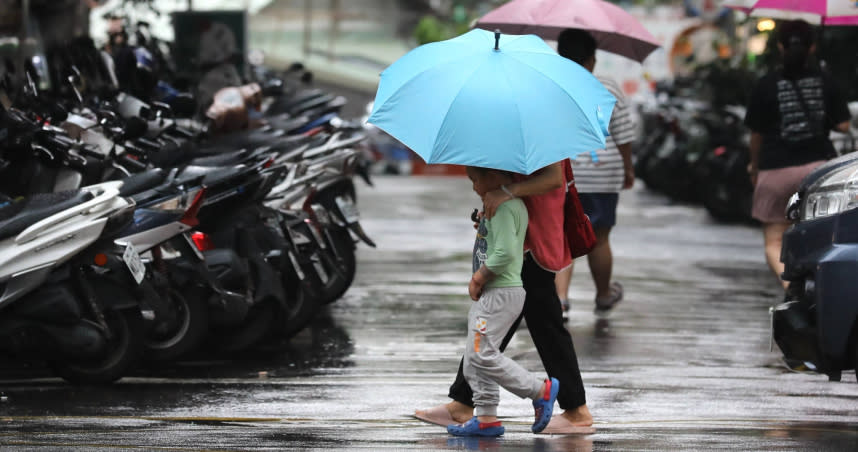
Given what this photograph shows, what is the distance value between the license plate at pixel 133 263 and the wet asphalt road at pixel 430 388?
615mm

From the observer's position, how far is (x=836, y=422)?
7211mm

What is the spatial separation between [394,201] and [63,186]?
1280cm

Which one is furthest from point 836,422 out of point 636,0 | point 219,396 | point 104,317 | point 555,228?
point 636,0

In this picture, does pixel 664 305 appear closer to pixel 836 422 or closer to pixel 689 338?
pixel 689 338

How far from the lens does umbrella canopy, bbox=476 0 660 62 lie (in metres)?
9.91

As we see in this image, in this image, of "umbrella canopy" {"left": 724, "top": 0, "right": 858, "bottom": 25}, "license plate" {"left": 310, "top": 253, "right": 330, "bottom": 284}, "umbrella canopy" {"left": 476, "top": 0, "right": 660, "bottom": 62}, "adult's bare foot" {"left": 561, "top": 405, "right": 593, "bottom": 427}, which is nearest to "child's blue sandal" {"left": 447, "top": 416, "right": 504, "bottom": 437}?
"adult's bare foot" {"left": 561, "top": 405, "right": 593, "bottom": 427}

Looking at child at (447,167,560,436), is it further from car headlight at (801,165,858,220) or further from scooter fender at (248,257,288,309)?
scooter fender at (248,257,288,309)

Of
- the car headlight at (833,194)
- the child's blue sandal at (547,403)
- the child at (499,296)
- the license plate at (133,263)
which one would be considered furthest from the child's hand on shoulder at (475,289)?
the license plate at (133,263)

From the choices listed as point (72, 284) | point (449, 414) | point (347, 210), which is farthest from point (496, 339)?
point (347, 210)

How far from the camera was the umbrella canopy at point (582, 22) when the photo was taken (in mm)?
9914

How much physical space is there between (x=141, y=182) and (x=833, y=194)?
12.0ft

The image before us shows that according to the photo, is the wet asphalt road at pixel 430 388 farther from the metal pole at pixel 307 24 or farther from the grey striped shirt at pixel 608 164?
the metal pole at pixel 307 24

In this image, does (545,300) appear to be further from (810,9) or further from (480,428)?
(810,9)

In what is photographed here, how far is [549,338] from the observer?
6.86 m
